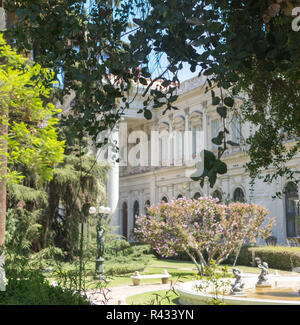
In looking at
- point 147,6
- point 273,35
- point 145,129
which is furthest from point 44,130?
point 145,129

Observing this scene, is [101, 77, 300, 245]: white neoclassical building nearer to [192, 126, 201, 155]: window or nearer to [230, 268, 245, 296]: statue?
[192, 126, 201, 155]: window

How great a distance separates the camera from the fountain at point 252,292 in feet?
26.8

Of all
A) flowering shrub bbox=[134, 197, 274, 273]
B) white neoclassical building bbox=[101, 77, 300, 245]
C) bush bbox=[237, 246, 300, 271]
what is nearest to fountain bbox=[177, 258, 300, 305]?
flowering shrub bbox=[134, 197, 274, 273]

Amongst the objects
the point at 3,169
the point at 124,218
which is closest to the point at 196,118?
the point at 124,218

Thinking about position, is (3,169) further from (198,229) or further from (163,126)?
(163,126)

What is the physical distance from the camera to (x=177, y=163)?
32.2 m

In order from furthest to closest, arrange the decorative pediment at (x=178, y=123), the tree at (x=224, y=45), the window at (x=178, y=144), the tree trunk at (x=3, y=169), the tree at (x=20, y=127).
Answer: the decorative pediment at (x=178, y=123) → the window at (x=178, y=144) → the tree trunk at (x=3, y=169) → the tree at (x=20, y=127) → the tree at (x=224, y=45)

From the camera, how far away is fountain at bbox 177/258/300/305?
816 cm

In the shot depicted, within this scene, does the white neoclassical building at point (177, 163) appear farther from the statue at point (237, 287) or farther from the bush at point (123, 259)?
the statue at point (237, 287)

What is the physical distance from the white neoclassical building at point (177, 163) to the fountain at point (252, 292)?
1241 cm

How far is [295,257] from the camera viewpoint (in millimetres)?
18359

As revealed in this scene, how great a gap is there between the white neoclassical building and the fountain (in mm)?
12410

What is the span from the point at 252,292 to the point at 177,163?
2216cm

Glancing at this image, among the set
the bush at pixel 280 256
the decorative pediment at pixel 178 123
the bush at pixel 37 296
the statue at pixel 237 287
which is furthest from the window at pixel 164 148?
the bush at pixel 37 296
